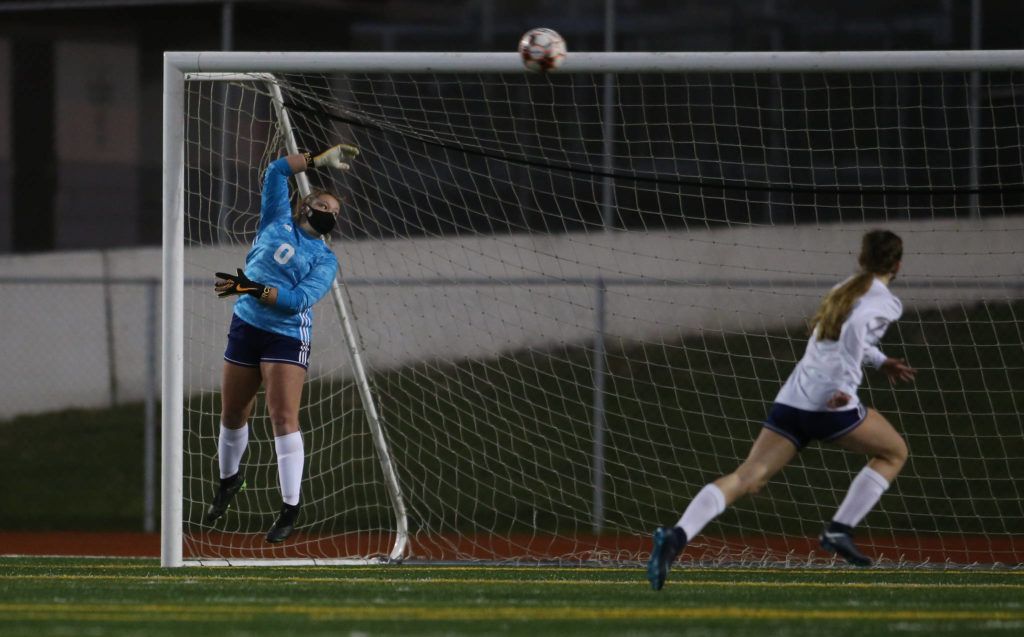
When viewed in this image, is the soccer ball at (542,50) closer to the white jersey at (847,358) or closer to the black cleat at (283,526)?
the white jersey at (847,358)

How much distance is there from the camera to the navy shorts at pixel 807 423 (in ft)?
19.8

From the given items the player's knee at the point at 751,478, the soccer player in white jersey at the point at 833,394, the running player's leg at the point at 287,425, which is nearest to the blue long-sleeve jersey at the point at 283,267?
the running player's leg at the point at 287,425

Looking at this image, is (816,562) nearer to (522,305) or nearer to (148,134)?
(522,305)

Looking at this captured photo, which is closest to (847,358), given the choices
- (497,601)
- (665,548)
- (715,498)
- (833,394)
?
(833,394)

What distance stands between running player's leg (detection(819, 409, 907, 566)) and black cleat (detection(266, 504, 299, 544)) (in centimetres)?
286

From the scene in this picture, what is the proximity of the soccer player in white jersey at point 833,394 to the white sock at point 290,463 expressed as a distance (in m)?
2.41

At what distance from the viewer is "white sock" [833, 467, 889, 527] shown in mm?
6434

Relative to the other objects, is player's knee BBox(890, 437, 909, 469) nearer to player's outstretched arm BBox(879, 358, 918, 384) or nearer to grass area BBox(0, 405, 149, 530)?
player's outstretched arm BBox(879, 358, 918, 384)

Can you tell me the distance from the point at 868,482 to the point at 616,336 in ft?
20.9

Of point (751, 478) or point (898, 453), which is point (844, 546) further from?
point (751, 478)

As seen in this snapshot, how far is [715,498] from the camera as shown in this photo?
19.3 ft

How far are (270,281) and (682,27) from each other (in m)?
9.51

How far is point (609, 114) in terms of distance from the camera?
14648 mm

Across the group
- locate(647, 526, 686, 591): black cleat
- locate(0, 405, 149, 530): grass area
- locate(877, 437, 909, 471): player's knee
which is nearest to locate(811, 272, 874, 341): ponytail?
locate(877, 437, 909, 471): player's knee
